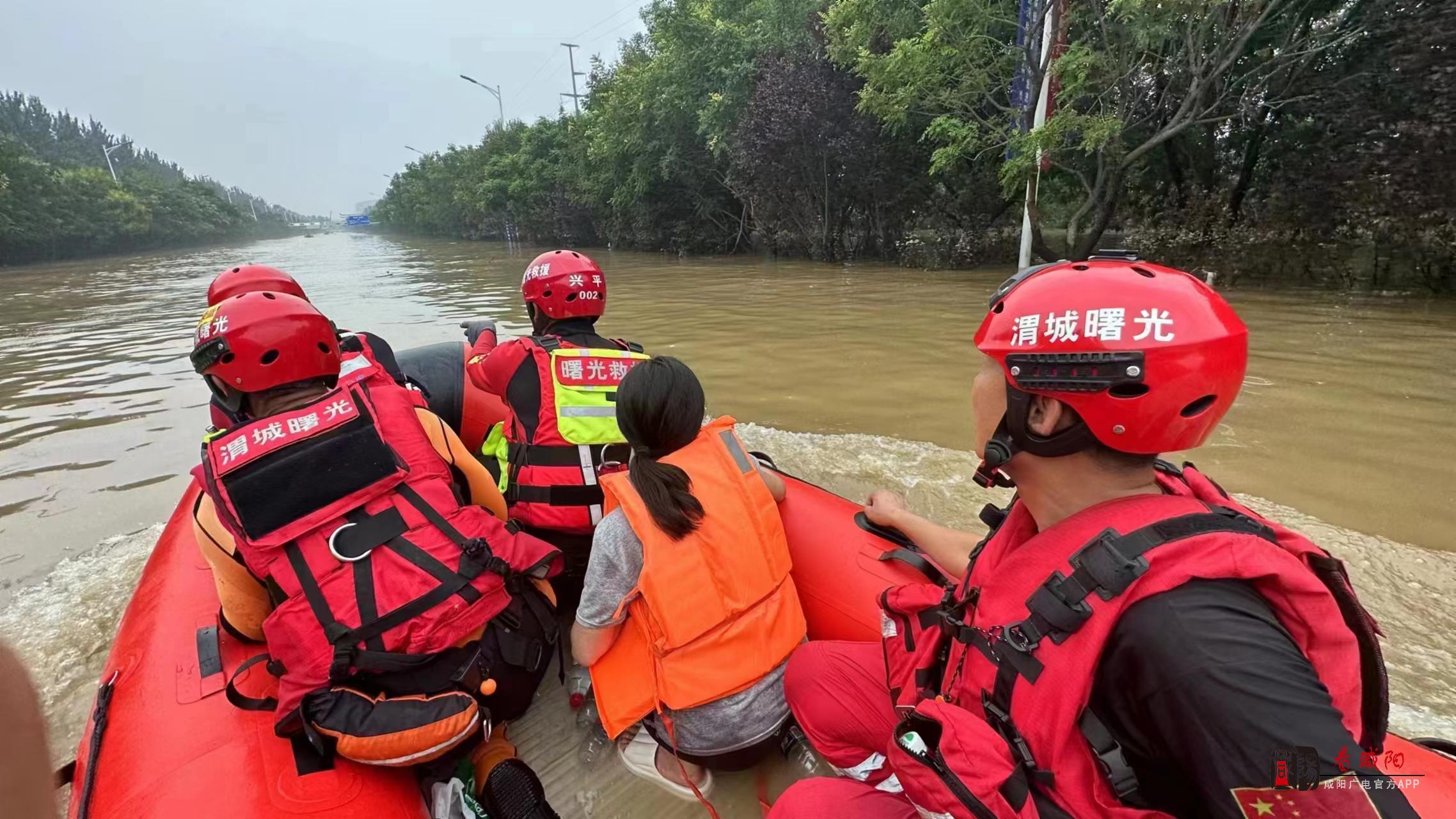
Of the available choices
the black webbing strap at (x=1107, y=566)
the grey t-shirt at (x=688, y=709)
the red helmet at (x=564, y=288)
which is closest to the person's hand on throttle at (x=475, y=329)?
the red helmet at (x=564, y=288)

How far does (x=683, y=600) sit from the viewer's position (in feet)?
5.64

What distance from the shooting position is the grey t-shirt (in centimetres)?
176

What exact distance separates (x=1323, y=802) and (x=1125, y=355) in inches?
23.3

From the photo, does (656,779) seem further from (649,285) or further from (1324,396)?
(649,285)

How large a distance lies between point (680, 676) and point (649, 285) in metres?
12.7

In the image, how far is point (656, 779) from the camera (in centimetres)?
195

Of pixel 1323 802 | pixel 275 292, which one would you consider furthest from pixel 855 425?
pixel 1323 802

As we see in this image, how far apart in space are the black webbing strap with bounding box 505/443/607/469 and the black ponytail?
2.39 feet

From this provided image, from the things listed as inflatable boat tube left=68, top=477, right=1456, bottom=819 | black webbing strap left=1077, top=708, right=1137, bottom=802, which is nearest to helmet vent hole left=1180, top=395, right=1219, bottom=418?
black webbing strap left=1077, top=708, right=1137, bottom=802

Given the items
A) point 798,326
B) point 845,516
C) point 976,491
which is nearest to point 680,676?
point 845,516

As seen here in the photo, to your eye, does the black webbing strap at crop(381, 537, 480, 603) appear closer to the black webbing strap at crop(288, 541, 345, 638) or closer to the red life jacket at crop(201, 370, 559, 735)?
the red life jacket at crop(201, 370, 559, 735)

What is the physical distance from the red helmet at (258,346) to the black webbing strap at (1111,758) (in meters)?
2.10

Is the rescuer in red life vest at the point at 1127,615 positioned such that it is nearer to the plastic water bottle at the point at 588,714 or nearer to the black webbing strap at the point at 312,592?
the plastic water bottle at the point at 588,714

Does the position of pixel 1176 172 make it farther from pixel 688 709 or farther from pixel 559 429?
pixel 688 709
